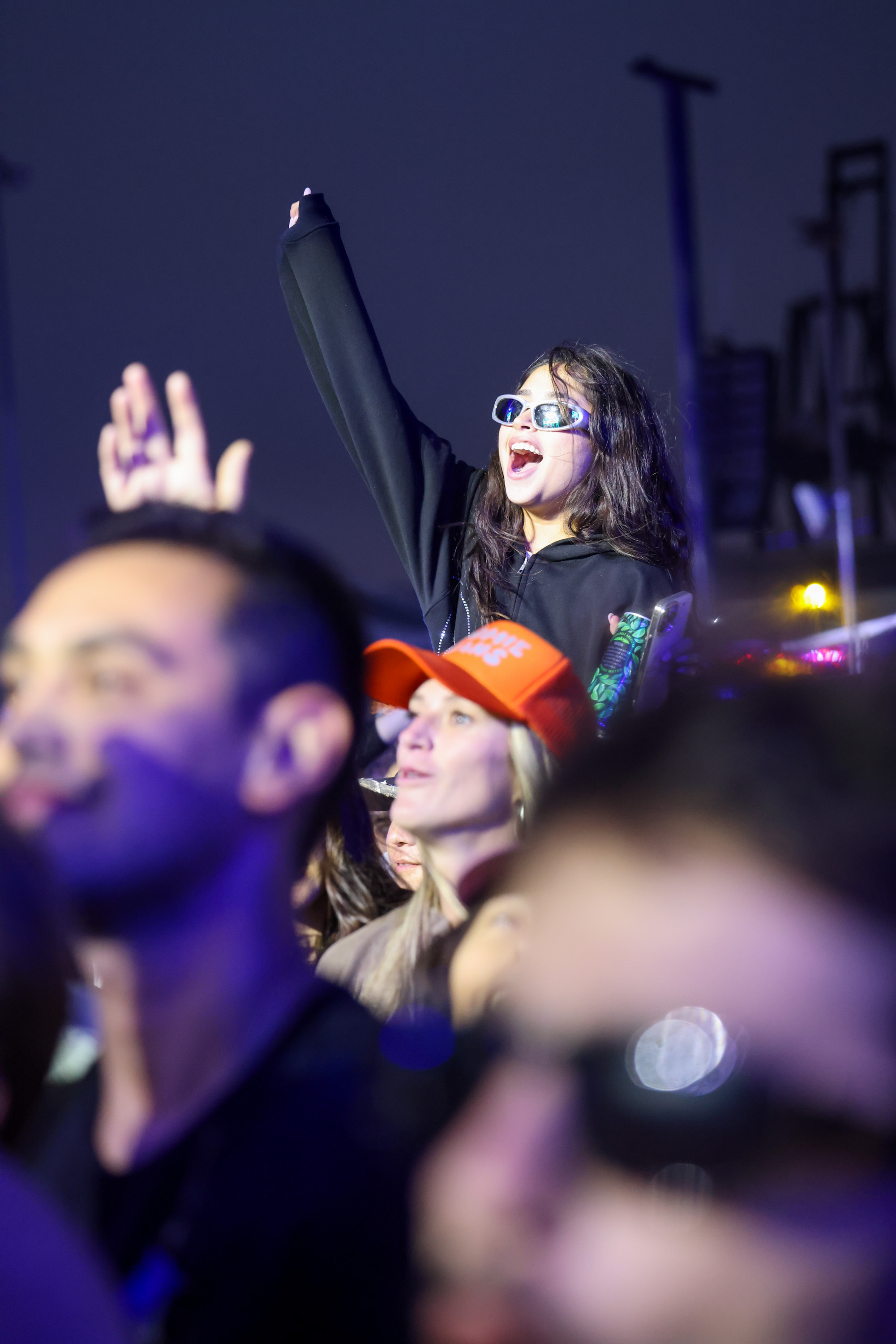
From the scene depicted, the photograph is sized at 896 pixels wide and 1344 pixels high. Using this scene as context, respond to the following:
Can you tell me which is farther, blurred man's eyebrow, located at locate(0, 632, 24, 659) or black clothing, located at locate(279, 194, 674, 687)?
black clothing, located at locate(279, 194, 674, 687)

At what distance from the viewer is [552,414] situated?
2020 mm

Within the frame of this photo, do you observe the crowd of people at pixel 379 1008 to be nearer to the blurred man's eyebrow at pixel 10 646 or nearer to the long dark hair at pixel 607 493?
the blurred man's eyebrow at pixel 10 646

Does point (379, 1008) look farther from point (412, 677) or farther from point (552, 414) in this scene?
point (552, 414)

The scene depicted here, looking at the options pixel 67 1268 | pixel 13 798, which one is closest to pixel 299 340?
pixel 13 798

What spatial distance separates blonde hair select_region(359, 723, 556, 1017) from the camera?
4.23ft

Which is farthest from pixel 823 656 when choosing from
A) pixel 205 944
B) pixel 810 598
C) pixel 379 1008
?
pixel 810 598

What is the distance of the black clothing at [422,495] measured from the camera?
1839 millimetres

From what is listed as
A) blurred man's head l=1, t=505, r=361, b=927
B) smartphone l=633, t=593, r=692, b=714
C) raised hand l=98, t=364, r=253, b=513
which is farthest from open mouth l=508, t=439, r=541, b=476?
blurred man's head l=1, t=505, r=361, b=927

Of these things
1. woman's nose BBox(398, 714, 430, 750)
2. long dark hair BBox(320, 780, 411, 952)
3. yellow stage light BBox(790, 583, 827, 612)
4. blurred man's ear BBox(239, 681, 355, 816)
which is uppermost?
blurred man's ear BBox(239, 681, 355, 816)

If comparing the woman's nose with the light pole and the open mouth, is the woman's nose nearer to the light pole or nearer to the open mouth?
the open mouth

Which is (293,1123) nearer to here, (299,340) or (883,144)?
(299,340)

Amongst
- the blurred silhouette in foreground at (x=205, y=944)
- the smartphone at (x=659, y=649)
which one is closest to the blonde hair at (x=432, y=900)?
the smartphone at (x=659, y=649)

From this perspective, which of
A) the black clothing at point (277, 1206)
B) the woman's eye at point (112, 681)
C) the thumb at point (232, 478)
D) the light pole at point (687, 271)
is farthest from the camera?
the light pole at point (687, 271)

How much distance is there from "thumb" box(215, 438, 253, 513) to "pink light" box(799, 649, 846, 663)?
0.76 metres
